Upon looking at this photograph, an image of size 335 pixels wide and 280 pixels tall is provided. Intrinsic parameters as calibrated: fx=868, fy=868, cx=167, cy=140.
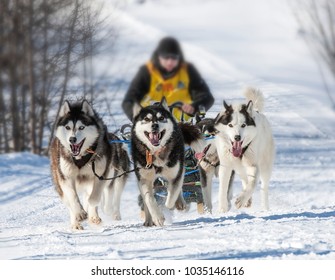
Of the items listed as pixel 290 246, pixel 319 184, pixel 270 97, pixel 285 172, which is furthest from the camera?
pixel 285 172

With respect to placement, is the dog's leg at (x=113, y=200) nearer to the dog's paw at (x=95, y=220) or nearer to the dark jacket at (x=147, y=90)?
the dog's paw at (x=95, y=220)

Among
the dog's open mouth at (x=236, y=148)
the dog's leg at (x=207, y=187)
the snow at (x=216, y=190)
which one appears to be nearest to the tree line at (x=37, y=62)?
the snow at (x=216, y=190)

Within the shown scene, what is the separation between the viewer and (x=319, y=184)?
1034cm

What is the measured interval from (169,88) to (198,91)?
211 millimetres

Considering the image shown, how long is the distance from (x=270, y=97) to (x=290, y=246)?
3.96 metres

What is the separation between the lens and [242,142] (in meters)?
6.62

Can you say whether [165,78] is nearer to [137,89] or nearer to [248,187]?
[137,89]

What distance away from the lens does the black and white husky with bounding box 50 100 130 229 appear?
19.8ft

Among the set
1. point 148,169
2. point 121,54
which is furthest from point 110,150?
point 121,54

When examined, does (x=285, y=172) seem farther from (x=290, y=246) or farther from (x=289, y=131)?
(x=290, y=246)

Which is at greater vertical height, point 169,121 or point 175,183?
point 169,121

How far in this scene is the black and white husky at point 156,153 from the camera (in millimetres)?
5918

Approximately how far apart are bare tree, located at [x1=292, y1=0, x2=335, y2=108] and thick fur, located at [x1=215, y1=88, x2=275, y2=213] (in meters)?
4.58

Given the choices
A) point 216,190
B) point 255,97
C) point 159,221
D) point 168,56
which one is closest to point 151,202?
point 159,221
